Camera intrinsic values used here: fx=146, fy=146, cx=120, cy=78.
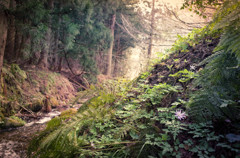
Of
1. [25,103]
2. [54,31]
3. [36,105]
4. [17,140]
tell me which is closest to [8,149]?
[17,140]

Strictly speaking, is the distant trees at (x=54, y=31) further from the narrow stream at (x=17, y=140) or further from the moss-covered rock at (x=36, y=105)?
the narrow stream at (x=17, y=140)

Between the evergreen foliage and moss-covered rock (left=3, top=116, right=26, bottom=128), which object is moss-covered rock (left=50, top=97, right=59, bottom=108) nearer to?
moss-covered rock (left=3, top=116, right=26, bottom=128)

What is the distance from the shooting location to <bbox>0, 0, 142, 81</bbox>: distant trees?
5.45 m

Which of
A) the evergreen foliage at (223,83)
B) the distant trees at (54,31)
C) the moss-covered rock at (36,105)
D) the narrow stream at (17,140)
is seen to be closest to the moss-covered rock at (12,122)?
the narrow stream at (17,140)

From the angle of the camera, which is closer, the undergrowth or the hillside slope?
the undergrowth

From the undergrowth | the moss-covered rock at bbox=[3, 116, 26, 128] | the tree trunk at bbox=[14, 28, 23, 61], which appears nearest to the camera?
the undergrowth

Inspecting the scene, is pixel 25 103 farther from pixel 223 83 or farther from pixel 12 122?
pixel 223 83

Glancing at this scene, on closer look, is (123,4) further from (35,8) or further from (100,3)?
(35,8)

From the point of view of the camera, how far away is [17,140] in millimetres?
3932

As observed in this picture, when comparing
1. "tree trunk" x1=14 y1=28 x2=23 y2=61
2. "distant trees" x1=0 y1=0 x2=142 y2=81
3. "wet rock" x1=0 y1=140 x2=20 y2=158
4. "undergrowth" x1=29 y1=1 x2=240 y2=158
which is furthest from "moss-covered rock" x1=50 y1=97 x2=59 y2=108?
"undergrowth" x1=29 y1=1 x2=240 y2=158

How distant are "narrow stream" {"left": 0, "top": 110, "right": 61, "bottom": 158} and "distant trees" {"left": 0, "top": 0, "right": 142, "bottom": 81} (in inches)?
98.6

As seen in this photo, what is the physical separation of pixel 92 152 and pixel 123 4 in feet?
54.6

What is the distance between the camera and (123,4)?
616 inches

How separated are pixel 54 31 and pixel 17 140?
7665mm
